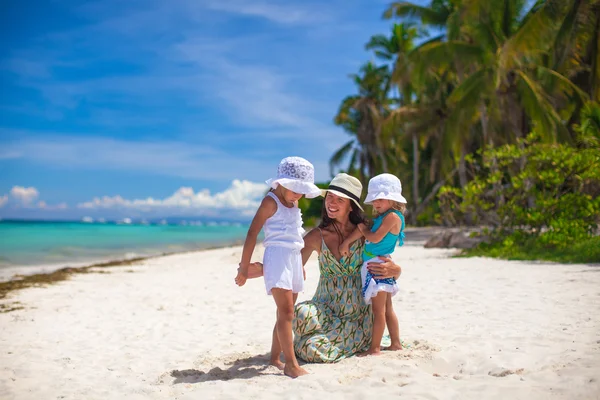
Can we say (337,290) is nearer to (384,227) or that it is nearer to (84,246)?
(384,227)

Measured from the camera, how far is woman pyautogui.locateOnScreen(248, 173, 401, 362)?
3.76m

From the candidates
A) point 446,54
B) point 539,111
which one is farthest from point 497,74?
point 446,54

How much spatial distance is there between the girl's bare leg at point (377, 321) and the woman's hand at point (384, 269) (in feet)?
0.48

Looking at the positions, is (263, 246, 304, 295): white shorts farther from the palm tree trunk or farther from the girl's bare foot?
the palm tree trunk

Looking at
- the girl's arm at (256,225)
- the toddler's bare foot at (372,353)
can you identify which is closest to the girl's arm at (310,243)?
the girl's arm at (256,225)

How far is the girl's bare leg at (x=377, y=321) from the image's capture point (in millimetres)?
3771

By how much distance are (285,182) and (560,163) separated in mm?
9953

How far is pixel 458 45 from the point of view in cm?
2011

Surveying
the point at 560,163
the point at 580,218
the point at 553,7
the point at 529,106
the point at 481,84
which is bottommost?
the point at 580,218

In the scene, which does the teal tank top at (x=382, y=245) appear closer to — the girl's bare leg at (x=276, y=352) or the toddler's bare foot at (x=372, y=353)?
the toddler's bare foot at (x=372, y=353)

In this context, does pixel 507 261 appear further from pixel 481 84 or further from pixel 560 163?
pixel 481 84

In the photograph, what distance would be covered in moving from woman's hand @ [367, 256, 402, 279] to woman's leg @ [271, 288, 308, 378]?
684mm

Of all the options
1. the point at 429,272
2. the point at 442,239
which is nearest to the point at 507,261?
the point at 429,272

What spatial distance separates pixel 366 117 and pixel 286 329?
33310 mm
